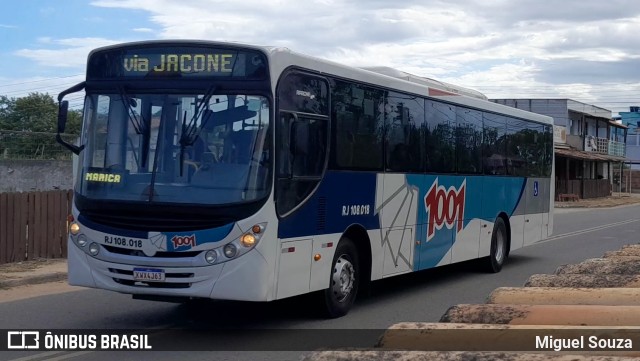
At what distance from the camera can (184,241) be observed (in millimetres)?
8875

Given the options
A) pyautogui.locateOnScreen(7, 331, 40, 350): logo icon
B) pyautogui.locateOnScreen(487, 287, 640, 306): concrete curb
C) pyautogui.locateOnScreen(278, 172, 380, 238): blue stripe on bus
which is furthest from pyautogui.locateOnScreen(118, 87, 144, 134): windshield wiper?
pyautogui.locateOnScreen(487, 287, 640, 306): concrete curb

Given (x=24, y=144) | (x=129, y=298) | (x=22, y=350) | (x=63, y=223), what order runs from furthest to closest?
(x=24, y=144) < (x=63, y=223) < (x=129, y=298) < (x=22, y=350)

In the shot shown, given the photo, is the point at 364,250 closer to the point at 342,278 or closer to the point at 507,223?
the point at 342,278

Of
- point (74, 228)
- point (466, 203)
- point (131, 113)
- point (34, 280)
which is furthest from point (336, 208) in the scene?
point (34, 280)

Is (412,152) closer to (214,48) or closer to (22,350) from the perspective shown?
(214,48)

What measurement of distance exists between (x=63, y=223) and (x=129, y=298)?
4.81 m

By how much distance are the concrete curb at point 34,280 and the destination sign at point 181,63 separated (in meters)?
4.83

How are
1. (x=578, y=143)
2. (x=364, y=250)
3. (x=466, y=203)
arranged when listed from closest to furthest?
1. (x=364, y=250)
2. (x=466, y=203)
3. (x=578, y=143)

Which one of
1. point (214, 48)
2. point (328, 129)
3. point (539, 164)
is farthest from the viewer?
point (539, 164)

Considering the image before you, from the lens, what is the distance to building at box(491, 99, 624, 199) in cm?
6016

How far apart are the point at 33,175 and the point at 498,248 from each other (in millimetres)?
16826

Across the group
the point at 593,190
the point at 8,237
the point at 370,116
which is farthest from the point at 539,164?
the point at 593,190

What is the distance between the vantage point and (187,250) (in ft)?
29.1

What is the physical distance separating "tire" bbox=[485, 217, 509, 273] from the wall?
1502 cm
